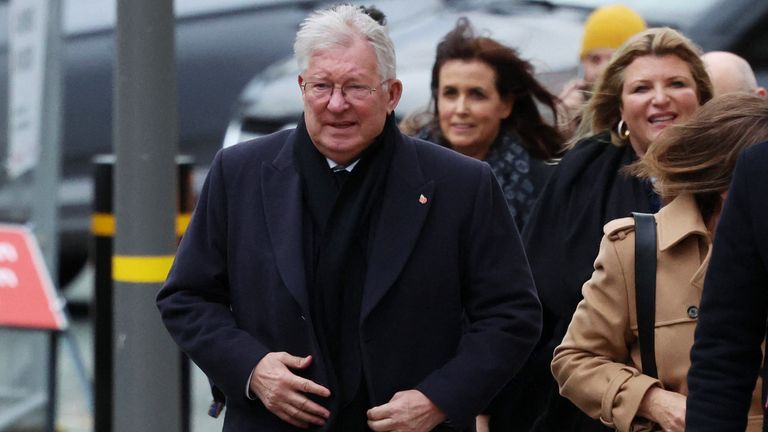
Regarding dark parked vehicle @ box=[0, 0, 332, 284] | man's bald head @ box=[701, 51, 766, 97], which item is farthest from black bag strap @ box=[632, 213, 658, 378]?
dark parked vehicle @ box=[0, 0, 332, 284]

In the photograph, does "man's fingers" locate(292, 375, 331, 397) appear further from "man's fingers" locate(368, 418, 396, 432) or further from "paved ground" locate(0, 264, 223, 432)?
"paved ground" locate(0, 264, 223, 432)

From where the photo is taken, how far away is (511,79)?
5258 mm

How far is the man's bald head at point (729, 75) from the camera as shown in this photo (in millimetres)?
4840

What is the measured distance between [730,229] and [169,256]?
96.3 inches

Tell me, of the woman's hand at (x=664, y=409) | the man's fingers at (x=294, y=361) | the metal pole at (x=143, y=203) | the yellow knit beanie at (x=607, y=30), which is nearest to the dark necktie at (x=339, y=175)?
the man's fingers at (x=294, y=361)

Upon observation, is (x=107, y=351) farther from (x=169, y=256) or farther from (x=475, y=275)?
(x=475, y=275)

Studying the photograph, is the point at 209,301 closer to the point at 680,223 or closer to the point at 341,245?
the point at 341,245

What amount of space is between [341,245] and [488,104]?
74.5 inches

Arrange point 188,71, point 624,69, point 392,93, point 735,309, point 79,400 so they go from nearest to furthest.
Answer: point 735,309 → point 392,93 → point 624,69 → point 79,400 → point 188,71

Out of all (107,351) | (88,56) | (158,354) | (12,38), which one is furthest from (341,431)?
(88,56)

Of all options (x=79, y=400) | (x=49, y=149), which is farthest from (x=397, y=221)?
(x=79, y=400)

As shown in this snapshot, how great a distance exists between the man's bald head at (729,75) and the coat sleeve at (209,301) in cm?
188

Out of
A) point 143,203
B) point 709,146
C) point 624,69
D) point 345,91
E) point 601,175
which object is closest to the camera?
point 709,146

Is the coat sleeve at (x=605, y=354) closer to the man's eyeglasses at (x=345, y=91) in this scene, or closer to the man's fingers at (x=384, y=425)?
the man's fingers at (x=384, y=425)
